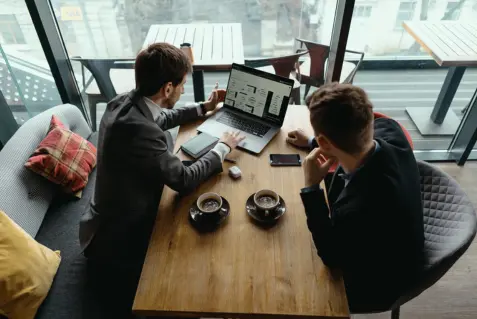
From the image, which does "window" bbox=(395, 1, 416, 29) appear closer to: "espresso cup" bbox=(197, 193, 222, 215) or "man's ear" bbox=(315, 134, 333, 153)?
"man's ear" bbox=(315, 134, 333, 153)

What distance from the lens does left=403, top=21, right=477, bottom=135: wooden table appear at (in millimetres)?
2307

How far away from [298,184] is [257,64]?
128cm

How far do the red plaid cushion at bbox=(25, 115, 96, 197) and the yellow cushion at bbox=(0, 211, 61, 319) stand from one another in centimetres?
45

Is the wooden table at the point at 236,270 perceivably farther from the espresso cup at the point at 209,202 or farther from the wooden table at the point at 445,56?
the wooden table at the point at 445,56

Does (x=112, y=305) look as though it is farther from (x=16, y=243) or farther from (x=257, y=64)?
(x=257, y=64)

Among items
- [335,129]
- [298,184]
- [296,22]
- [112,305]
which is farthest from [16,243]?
[296,22]

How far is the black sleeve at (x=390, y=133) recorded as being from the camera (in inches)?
49.9

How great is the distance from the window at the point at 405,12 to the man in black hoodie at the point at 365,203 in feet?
5.59

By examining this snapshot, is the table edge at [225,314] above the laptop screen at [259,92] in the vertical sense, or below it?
below

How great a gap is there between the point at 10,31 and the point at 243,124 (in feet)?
6.34

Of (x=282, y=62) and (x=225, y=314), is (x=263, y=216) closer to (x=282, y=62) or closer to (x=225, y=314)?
(x=225, y=314)

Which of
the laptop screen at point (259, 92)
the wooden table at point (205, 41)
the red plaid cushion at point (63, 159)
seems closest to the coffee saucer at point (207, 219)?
the laptop screen at point (259, 92)

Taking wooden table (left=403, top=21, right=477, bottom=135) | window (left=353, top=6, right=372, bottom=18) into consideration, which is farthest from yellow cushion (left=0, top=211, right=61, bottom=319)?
wooden table (left=403, top=21, right=477, bottom=135)

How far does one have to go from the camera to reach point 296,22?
255 cm
